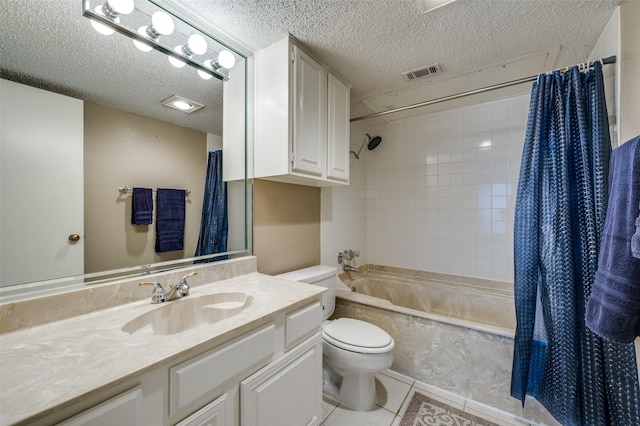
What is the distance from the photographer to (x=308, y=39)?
147cm

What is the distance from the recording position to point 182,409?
0.71m

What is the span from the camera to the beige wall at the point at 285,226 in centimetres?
172

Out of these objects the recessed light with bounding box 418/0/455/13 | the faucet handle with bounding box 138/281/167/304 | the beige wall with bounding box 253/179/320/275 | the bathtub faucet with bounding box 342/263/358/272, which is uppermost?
the recessed light with bounding box 418/0/455/13

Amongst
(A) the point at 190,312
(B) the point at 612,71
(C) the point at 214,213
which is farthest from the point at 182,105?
(B) the point at 612,71

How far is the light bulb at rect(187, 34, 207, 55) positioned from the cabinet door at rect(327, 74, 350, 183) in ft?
2.64

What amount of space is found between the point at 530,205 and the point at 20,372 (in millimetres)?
2141

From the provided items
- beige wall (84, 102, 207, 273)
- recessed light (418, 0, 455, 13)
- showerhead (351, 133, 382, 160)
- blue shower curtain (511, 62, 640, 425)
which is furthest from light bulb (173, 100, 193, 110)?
blue shower curtain (511, 62, 640, 425)

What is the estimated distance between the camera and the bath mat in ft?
4.69

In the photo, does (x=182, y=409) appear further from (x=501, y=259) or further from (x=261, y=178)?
(x=501, y=259)

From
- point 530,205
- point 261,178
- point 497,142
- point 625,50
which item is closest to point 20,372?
point 261,178

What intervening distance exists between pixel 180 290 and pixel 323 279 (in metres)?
1.02

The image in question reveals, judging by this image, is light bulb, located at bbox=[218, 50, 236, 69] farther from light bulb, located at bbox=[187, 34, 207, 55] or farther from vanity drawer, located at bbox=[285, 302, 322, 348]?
vanity drawer, located at bbox=[285, 302, 322, 348]

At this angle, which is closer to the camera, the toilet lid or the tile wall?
the toilet lid

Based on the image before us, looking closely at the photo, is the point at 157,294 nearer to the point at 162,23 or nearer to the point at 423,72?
the point at 162,23
